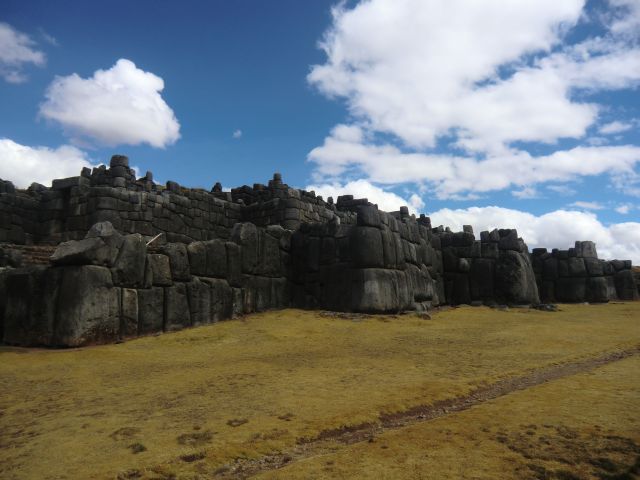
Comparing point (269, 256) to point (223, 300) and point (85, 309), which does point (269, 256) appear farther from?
point (85, 309)

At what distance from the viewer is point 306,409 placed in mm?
5652

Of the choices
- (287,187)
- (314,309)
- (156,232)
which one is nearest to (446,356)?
(314,309)

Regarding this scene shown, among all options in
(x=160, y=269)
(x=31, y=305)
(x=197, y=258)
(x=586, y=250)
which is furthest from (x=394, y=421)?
(x=586, y=250)

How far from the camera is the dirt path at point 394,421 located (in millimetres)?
4285

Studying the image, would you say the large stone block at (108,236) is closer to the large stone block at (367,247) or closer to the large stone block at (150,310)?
the large stone block at (150,310)

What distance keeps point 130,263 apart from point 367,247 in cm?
716

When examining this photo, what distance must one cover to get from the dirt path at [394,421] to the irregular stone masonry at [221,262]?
6.46 m

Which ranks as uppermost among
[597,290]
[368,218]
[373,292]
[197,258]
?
[368,218]

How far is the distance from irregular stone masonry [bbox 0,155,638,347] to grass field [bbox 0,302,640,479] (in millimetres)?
1015

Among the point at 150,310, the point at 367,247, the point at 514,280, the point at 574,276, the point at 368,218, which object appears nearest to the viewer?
the point at 150,310

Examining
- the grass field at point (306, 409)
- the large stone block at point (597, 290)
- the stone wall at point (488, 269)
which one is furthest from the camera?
the large stone block at point (597, 290)

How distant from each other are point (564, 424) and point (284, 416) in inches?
116

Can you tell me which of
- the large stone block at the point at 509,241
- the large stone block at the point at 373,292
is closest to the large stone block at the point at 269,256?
the large stone block at the point at 373,292

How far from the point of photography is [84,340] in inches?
369
